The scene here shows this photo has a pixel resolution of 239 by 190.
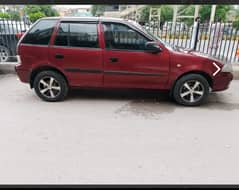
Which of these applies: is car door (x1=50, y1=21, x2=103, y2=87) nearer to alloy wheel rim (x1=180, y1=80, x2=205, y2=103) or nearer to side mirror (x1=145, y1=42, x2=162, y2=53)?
side mirror (x1=145, y1=42, x2=162, y2=53)

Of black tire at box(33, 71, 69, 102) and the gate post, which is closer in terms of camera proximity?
black tire at box(33, 71, 69, 102)

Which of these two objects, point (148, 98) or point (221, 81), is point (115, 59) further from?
point (221, 81)

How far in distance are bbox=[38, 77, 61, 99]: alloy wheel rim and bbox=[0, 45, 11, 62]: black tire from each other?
118 inches

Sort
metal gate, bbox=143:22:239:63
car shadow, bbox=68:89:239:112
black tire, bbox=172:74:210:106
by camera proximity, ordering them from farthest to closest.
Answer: metal gate, bbox=143:22:239:63 → car shadow, bbox=68:89:239:112 → black tire, bbox=172:74:210:106

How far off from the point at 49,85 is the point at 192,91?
8.39 ft

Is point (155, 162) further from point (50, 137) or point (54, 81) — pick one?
point (54, 81)

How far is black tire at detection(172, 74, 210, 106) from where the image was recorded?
12.3ft

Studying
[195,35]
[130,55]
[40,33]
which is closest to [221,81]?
[130,55]

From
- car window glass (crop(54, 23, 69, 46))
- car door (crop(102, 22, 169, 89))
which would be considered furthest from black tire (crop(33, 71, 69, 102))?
car door (crop(102, 22, 169, 89))

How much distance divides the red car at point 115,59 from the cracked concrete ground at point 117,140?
429 millimetres

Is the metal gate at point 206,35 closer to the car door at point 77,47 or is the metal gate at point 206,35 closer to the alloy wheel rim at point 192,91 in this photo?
the alloy wheel rim at point 192,91

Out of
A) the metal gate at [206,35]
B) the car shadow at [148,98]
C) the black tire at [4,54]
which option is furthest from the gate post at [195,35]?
the black tire at [4,54]

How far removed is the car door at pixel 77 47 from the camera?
12.2ft

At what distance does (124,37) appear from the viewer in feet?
12.2
